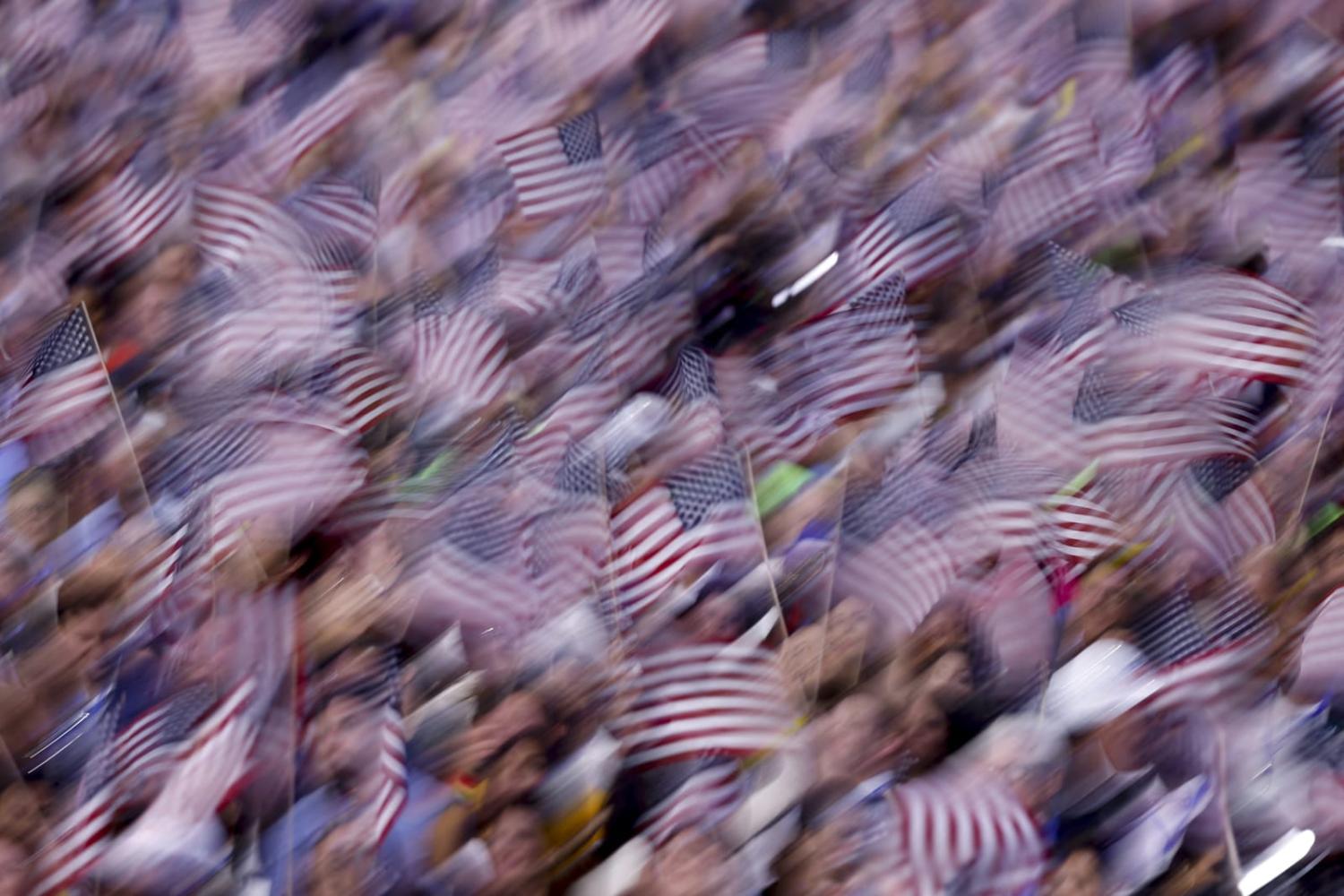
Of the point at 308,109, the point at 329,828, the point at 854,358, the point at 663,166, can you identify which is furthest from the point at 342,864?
the point at 308,109

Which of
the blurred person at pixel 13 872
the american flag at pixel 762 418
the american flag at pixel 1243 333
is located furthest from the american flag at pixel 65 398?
the american flag at pixel 1243 333

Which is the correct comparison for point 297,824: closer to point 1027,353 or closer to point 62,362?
point 62,362

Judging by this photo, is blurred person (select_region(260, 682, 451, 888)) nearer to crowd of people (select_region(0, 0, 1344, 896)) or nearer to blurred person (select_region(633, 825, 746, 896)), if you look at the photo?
crowd of people (select_region(0, 0, 1344, 896))

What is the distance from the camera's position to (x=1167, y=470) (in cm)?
510

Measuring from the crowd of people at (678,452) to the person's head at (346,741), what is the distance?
0.01 meters

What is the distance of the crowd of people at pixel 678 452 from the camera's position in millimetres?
4273

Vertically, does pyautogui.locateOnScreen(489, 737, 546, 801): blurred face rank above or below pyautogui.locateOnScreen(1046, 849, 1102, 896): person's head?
above

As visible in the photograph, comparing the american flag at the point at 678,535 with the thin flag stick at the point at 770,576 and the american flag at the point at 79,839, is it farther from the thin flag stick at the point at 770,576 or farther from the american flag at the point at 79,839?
the american flag at the point at 79,839

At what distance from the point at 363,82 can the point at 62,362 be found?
2.59 meters

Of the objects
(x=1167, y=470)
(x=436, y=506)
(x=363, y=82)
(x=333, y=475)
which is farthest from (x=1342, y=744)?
(x=363, y=82)

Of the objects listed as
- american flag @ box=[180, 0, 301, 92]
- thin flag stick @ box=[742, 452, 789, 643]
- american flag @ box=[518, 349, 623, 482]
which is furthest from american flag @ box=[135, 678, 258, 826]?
american flag @ box=[180, 0, 301, 92]

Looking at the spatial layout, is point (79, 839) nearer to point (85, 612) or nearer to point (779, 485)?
point (85, 612)

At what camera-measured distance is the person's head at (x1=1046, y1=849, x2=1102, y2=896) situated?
13.2ft

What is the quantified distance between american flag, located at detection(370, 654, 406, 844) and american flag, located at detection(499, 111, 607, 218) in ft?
9.56
